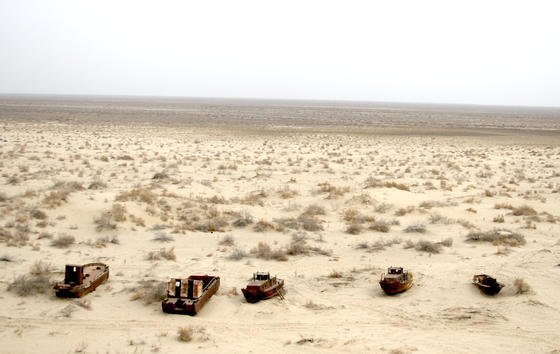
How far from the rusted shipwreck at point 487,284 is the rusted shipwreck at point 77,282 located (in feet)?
24.7

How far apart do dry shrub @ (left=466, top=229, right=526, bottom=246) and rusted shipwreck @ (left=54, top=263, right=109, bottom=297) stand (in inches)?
381

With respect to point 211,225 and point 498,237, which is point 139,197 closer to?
point 211,225

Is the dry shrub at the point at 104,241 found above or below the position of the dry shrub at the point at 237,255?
below

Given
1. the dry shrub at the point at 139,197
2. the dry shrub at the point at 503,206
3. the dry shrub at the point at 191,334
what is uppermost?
the dry shrub at the point at 503,206

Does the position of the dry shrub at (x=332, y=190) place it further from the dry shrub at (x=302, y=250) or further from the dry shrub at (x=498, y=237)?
the dry shrub at (x=302, y=250)

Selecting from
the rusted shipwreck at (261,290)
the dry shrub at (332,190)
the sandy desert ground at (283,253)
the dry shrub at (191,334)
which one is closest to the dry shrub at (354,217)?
the sandy desert ground at (283,253)

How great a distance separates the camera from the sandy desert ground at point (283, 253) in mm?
8555

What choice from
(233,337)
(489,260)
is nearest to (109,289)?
(233,337)

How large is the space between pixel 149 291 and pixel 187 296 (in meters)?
1.07

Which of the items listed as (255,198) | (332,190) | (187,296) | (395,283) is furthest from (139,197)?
(395,283)

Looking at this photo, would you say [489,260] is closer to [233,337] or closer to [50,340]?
[233,337]

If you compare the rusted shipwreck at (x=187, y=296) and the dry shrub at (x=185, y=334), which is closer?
the dry shrub at (x=185, y=334)

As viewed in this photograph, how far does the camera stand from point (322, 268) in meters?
12.1

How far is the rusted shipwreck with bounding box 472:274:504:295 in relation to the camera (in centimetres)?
1017
